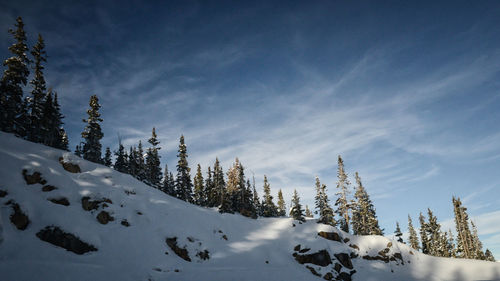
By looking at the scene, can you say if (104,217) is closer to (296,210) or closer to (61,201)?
(61,201)

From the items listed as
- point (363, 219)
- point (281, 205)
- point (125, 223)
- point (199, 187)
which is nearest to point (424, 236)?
point (363, 219)

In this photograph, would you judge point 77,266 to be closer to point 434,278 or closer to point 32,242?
point 32,242

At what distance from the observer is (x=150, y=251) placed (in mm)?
19781

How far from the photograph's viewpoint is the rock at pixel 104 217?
20.5 m

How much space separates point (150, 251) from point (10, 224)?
8.79m

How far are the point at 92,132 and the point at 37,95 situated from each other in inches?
368

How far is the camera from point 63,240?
647 inches

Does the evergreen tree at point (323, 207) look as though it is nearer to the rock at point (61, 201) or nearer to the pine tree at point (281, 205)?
the pine tree at point (281, 205)

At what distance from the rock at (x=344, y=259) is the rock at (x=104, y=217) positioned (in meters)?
25.9

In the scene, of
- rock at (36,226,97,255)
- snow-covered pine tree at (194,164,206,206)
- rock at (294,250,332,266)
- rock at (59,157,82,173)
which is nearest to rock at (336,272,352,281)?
rock at (294,250,332,266)

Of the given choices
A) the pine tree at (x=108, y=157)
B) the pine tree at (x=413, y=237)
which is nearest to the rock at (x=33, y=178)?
the pine tree at (x=108, y=157)

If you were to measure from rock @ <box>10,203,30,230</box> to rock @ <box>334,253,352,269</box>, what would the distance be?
30775 millimetres

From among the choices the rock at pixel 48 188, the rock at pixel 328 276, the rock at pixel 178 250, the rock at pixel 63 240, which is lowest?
the rock at pixel 328 276

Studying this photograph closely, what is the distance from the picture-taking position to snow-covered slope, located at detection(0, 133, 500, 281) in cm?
1520
